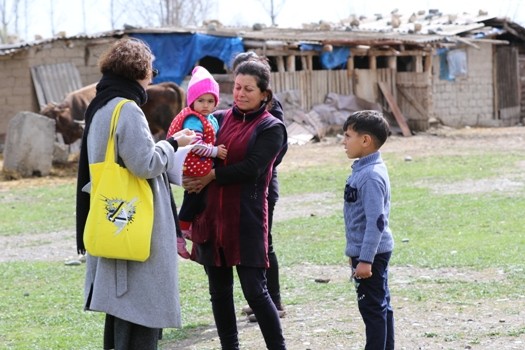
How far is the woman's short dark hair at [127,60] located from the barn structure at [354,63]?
60.5ft

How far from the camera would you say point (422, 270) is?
831cm

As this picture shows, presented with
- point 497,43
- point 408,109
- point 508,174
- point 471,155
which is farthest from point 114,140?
point 497,43

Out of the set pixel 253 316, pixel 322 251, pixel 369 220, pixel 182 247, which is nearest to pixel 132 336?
pixel 182 247

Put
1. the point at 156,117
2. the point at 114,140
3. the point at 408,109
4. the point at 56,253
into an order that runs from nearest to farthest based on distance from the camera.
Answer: the point at 114,140
the point at 56,253
the point at 156,117
the point at 408,109

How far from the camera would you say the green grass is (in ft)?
22.7

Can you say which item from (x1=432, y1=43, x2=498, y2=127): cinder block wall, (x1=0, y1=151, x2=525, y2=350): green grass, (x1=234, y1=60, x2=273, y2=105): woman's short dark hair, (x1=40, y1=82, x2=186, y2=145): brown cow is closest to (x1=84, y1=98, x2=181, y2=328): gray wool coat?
(x1=234, y1=60, x2=273, y2=105): woman's short dark hair

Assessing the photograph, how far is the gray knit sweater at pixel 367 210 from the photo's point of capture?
4.85 meters

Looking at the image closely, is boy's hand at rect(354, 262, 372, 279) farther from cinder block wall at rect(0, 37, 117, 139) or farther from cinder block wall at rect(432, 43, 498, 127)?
cinder block wall at rect(432, 43, 498, 127)

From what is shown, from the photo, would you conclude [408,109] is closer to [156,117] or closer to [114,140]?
[156,117]

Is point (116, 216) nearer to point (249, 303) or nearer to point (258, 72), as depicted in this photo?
point (249, 303)

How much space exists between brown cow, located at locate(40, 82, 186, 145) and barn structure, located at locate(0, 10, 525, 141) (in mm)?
3357

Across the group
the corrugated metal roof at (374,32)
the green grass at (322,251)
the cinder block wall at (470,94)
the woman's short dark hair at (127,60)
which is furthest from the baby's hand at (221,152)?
the cinder block wall at (470,94)

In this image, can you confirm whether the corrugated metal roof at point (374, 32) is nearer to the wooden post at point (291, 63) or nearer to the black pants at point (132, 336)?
the wooden post at point (291, 63)

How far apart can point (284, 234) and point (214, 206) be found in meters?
5.69
